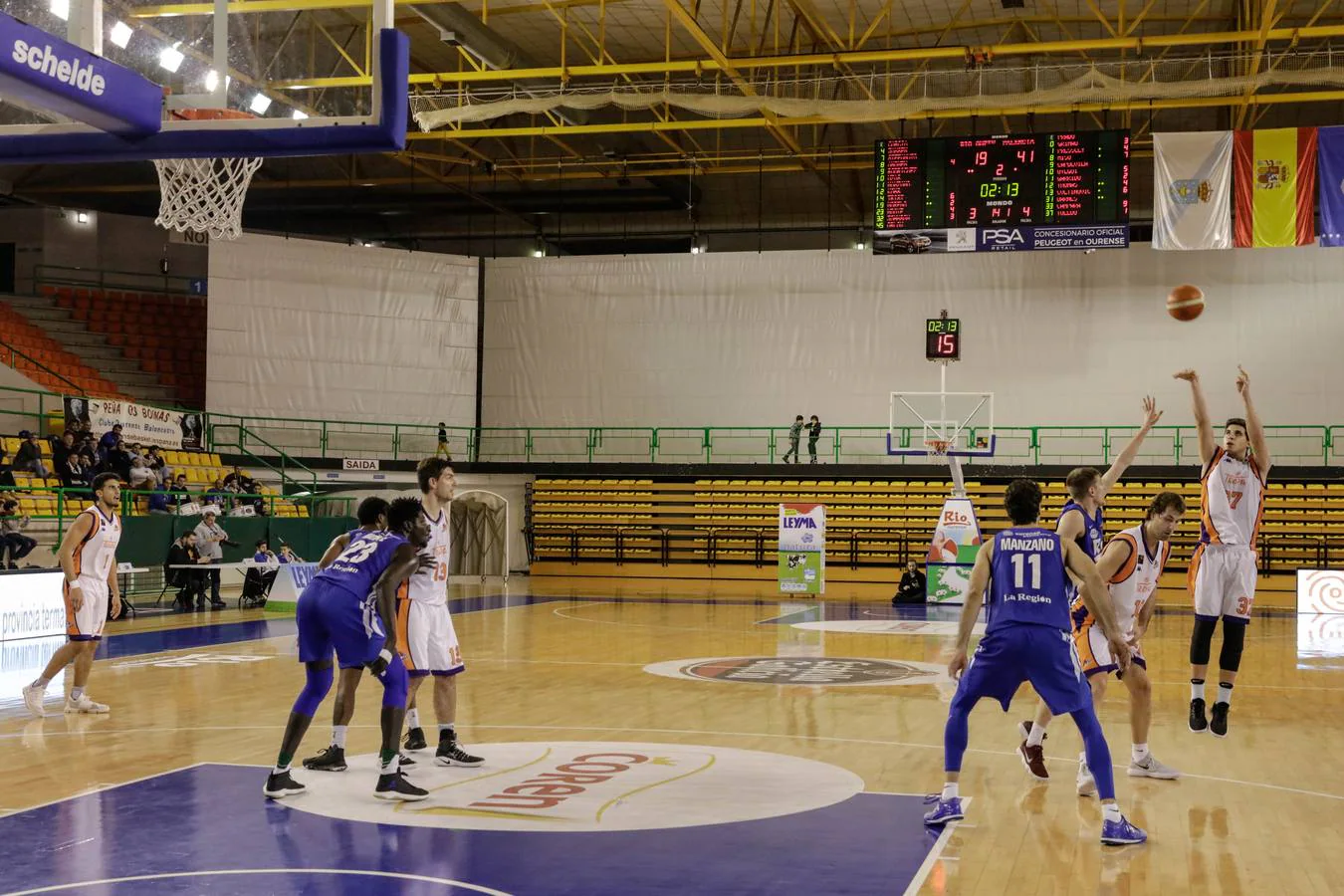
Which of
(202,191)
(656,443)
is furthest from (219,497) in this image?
(202,191)

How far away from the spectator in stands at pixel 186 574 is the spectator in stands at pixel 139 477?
149cm

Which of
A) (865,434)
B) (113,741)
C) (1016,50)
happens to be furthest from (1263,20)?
(113,741)

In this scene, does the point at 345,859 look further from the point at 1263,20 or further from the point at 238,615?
the point at 1263,20

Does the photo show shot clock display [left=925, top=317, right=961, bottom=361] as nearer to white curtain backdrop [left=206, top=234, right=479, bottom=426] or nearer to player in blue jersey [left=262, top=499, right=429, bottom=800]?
white curtain backdrop [left=206, top=234, right=479, bottom=426]

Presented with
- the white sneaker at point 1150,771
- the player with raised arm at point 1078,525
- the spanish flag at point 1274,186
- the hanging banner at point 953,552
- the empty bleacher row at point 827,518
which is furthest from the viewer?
the empty bleacher row at point 827,518

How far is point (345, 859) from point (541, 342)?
26.5 meters

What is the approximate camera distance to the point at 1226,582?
8867 millimetres

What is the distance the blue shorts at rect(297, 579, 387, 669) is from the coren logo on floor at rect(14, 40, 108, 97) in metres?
2.64

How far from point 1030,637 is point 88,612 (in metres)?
7.00

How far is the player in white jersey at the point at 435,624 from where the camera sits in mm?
7465

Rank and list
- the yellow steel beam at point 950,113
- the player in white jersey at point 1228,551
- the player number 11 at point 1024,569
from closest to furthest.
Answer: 1. the player number 11 at point 1024,569
2. the player in white jersey at point 1228,551
3. the yellow steel beam at point 950,113

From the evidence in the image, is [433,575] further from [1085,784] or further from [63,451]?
[63,451]

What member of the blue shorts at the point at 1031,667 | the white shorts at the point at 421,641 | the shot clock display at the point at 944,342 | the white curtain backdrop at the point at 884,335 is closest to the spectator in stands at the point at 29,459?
the white curtain backdrop at the point at 884,335

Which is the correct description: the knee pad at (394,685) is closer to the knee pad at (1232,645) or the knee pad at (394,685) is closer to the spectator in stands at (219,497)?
the knee pad at (1232,645)
